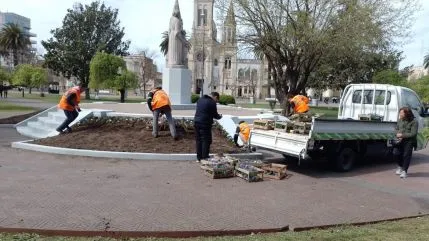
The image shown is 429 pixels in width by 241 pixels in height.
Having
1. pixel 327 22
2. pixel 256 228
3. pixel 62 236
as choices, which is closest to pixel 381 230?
pixel 256 228

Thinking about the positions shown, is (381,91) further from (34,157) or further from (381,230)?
(34,157)

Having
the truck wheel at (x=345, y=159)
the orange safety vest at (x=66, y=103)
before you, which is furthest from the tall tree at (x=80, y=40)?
the truck wheel at (x=345, y=159)

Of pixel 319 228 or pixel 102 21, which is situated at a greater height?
pixel 102 21

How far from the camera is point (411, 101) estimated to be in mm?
13047

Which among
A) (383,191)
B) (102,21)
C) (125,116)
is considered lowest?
(383,191)

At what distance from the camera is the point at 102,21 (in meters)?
62.1

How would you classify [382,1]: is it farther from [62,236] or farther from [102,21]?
[102,21]

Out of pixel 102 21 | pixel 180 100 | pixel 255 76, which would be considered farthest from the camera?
pixel 255 76

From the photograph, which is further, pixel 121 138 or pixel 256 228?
pixel 121 138

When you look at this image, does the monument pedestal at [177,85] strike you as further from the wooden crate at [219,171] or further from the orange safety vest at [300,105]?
the wooden crate at [219,171]

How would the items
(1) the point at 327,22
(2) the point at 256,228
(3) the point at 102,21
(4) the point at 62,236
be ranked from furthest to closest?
(3) the point at 102,21
(1) the point at 327,22
(2) the point at 256,228
(4) the point at 62,236

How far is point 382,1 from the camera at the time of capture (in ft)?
72.8

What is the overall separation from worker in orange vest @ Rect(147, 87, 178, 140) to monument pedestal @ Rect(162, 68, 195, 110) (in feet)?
24.8

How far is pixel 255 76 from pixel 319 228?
335 feet
